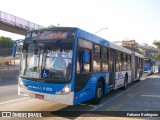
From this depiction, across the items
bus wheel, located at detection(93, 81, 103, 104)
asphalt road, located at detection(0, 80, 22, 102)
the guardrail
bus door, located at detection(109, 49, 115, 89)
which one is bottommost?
asphalt road, located at detection(0, 80, 22, 102)

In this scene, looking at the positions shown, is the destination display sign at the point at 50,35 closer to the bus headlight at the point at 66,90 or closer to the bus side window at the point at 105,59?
the bus headlight at the point at 66,90

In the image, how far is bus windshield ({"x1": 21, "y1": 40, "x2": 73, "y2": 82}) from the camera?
7707 mm

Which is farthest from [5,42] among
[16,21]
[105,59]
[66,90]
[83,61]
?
[66,90]

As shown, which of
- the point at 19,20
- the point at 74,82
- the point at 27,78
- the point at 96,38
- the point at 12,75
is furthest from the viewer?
the point at 19,20

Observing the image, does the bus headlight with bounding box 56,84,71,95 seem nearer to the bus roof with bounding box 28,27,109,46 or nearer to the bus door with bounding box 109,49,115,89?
the bus roof with bounding box 28,27,109,46

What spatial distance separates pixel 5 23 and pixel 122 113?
103 feet

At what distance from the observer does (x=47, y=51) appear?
8.05 meters

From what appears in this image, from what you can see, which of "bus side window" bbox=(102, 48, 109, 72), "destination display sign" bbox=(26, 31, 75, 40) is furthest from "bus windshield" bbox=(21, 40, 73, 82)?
"bus side window" bbox=(102, 48, 109, 72)

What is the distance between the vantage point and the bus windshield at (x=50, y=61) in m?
7.71

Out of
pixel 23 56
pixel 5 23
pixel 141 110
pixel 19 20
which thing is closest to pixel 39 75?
pixel 23 56

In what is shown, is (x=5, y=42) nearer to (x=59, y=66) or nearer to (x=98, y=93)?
(x=98, y=93)

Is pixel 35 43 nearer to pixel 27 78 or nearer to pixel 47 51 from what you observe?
pixel 47 51

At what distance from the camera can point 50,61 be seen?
26.0 feet

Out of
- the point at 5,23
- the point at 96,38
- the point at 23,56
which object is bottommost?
the point at 23,56
